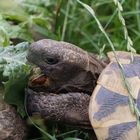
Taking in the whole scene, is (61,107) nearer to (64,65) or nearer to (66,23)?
(64,65)

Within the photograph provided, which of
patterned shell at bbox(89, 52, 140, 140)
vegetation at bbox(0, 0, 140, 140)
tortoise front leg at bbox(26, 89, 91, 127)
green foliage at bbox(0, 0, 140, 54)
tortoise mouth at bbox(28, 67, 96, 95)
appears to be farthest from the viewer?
green foliage at bbox(0, 0, 140, 54)

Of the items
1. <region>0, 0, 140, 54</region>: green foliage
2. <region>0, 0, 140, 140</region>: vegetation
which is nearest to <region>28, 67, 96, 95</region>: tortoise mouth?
<region>0, 0, 140, 140</region>: vegetation

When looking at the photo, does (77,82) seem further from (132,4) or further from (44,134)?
(132,4)

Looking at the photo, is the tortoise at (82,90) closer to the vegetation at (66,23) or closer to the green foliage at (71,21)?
the vegetation at (66,23)

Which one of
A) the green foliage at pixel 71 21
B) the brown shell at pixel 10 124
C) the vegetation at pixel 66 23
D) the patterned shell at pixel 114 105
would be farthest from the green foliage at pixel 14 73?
the green foliage at pixel 71 21

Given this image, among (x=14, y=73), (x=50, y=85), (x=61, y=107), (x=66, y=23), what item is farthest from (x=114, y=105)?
(x=66, y=23)

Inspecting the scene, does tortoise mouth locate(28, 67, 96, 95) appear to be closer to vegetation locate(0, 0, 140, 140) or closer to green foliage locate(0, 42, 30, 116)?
green foliage locate(0, 42, 30, 116)
